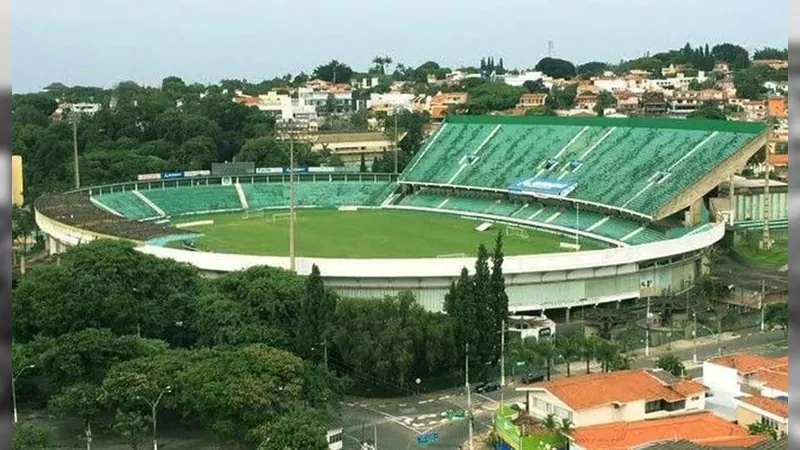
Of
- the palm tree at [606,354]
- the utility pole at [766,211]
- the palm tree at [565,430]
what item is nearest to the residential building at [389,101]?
the utility pole at [766,211]

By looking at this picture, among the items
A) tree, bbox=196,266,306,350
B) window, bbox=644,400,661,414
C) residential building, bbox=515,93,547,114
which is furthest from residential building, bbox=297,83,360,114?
window, bbox=644,400,661,414

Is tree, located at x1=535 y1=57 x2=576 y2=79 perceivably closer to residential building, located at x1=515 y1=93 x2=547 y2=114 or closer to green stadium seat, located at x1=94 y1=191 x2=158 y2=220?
residential building, located at x1=515 y1=93 x2=547 y2=114

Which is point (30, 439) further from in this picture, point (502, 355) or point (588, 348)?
point (588, 348)

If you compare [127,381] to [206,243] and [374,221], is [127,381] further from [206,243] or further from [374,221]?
[374,221]

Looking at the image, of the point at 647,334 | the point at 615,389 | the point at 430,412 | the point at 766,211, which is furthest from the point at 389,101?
the point at 615,389

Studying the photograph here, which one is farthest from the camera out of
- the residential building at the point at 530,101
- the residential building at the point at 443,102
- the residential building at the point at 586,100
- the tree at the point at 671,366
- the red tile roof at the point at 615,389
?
the residential building at the point at 443,102

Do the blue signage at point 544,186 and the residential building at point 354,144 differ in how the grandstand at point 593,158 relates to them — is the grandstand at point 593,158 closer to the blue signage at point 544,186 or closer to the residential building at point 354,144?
the blue signage at point 544,186

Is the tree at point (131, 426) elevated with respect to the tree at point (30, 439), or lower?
lower
